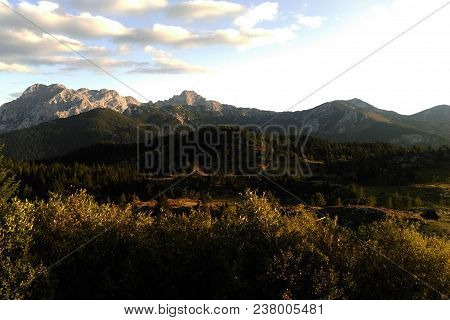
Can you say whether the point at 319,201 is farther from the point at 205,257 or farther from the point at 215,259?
the point at 215,259

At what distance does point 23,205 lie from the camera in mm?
36469

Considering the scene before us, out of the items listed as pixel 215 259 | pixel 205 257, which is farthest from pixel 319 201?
pixel 215 259

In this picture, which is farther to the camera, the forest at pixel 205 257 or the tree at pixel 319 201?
the tree at pixel 319 201

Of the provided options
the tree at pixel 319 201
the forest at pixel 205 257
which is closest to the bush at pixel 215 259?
the forest at pixel 205 257

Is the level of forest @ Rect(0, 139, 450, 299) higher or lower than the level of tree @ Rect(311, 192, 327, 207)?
higher

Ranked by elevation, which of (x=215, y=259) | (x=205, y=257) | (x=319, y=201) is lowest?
(x=319, y=201)

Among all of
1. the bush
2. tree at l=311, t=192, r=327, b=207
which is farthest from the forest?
tree at l=311, t=192, r=327, b=207

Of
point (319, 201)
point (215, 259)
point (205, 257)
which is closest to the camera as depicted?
point (215, 259)

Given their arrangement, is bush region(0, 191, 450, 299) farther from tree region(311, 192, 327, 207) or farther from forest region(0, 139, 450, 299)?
tree region(311, 192, 327, 207)

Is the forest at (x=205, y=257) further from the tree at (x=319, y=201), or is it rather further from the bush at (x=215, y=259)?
the tree at (x=319, y=201)

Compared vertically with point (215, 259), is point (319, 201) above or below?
below

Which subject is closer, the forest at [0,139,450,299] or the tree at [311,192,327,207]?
the forest at [0,139,450,299]

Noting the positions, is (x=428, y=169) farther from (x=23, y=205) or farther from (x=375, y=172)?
(x=23, y=205)

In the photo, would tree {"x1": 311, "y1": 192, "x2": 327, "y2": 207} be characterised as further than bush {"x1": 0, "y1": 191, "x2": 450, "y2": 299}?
Yes
